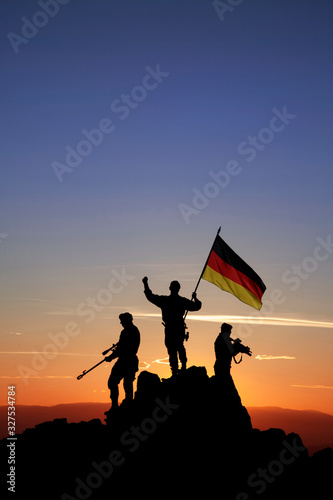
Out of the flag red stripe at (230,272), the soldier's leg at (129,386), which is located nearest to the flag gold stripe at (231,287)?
the flag red stripe at (230,272)

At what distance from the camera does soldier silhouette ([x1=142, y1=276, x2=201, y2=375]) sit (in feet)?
70.8

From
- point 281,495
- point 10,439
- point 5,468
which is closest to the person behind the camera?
point 281,495

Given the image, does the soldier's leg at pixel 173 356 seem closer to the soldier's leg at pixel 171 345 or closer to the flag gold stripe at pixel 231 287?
the soldier's leg at pixel 171 345

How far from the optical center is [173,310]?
21672 millimetres

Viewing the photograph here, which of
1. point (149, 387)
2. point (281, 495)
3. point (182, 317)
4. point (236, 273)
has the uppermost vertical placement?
point (236, 273)

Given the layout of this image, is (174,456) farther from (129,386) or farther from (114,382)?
(114,382)

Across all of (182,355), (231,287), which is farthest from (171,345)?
(231,287)

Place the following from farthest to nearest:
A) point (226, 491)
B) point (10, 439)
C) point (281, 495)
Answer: point (10, 439)
point (281, 495)
point (226, 491)

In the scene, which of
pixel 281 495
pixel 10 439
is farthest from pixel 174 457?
pixel 10 439

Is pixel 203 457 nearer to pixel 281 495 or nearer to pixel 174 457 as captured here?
pixel 174 457

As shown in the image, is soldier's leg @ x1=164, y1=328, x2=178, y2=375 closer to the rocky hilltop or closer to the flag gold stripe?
the rocky hilltop

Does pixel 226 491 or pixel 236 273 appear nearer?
pixel 226 491

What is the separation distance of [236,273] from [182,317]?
3336 millimetres

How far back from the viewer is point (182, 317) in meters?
21.7
